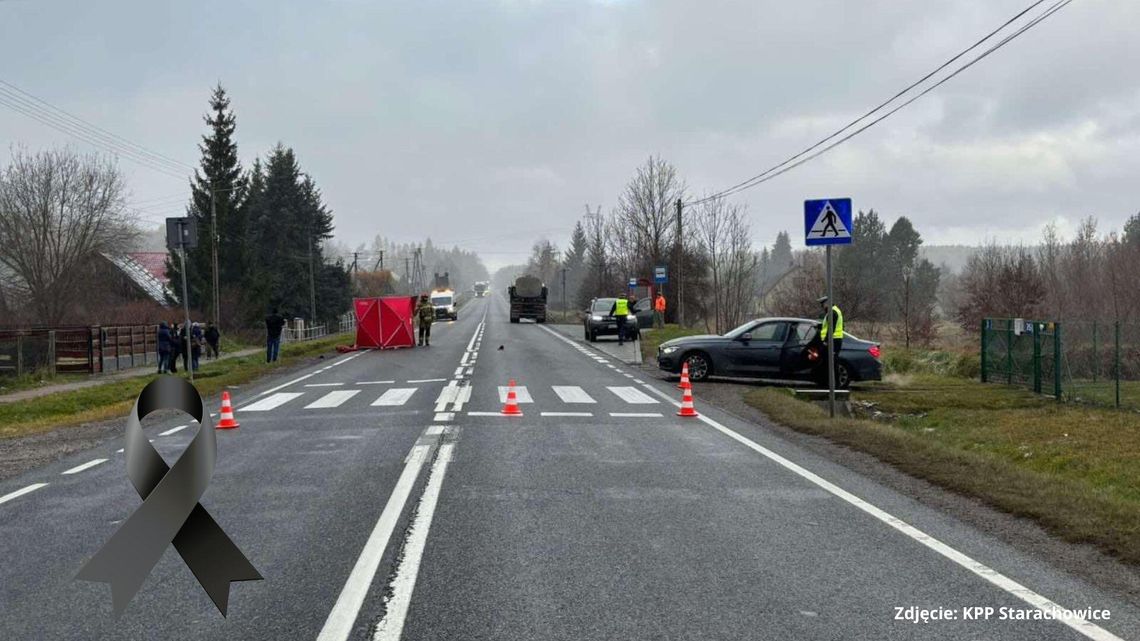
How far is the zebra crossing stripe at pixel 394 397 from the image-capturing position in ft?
51.9

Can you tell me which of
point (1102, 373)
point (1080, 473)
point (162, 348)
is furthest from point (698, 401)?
point (162, 348)

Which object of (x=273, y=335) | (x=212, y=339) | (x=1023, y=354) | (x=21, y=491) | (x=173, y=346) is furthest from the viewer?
(x=212, y=339)

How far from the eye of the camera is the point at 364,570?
18.1 feet

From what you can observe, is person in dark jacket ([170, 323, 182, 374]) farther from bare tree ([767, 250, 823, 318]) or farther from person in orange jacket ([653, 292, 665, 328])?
bare tree ([767, 250, 823, 318])

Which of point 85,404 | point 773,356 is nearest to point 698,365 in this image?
point 773,356

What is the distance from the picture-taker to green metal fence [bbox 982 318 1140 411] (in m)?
18.9

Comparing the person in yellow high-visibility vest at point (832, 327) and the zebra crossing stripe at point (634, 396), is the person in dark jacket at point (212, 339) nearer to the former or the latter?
the zebra crossing stripe at point (634, 396)

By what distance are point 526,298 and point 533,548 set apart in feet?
201

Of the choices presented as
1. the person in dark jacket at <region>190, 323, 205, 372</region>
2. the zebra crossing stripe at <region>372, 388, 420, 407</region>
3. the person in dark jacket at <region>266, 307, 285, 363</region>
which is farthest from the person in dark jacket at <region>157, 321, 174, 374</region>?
the zebra crossing stripe at <region>372, 388, 420, 407</region>

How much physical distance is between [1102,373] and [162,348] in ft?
87.5

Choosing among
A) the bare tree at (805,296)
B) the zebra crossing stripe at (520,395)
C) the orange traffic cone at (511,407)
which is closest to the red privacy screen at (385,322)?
the zebra crossing stripe at (520,395)

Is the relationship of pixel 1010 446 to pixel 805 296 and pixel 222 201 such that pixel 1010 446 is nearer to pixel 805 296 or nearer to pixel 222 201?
pixel 805 296

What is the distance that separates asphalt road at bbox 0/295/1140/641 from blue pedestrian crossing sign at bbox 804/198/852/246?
321 centimetres

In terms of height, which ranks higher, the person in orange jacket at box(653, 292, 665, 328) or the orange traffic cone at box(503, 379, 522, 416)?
the person in orange jacket at box(653, 292, 665, 328)
